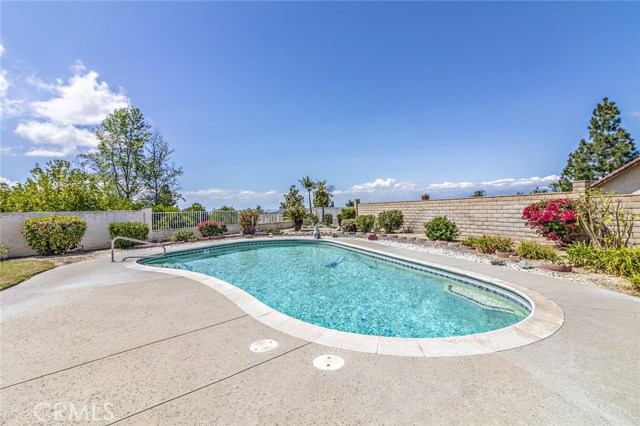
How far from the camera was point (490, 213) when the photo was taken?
11.7m

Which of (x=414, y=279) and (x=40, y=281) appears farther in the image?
(x=414, y=279)

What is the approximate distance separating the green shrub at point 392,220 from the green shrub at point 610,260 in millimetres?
9263

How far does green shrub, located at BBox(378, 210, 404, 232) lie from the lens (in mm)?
16344

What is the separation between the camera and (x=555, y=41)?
10422 mm

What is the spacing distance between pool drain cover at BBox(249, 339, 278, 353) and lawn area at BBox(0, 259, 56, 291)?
6.73 metres

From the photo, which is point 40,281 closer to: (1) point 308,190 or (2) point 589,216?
(2) point 589,216

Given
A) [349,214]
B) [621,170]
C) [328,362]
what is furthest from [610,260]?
[349,214]

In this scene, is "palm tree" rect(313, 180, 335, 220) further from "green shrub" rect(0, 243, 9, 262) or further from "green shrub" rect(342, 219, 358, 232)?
"green shrub" rect(0, 243, 9, 262)

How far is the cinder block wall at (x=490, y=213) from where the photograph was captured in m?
9.53

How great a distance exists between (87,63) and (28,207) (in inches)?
314

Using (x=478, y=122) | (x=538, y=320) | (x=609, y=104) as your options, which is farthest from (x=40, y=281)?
(x=609, y=104)

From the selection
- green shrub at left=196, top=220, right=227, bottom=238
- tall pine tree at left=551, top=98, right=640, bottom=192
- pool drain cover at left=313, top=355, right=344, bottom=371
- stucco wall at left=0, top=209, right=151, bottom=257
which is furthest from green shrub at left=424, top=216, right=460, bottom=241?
tall pine tree at left=551, top=98, right=640, bottom=192

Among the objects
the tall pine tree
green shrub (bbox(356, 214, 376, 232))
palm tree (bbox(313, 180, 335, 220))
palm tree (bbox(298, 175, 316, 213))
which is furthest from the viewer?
palm tree (bbox(298, 175, 316, 213))

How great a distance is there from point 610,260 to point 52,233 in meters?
17.8
